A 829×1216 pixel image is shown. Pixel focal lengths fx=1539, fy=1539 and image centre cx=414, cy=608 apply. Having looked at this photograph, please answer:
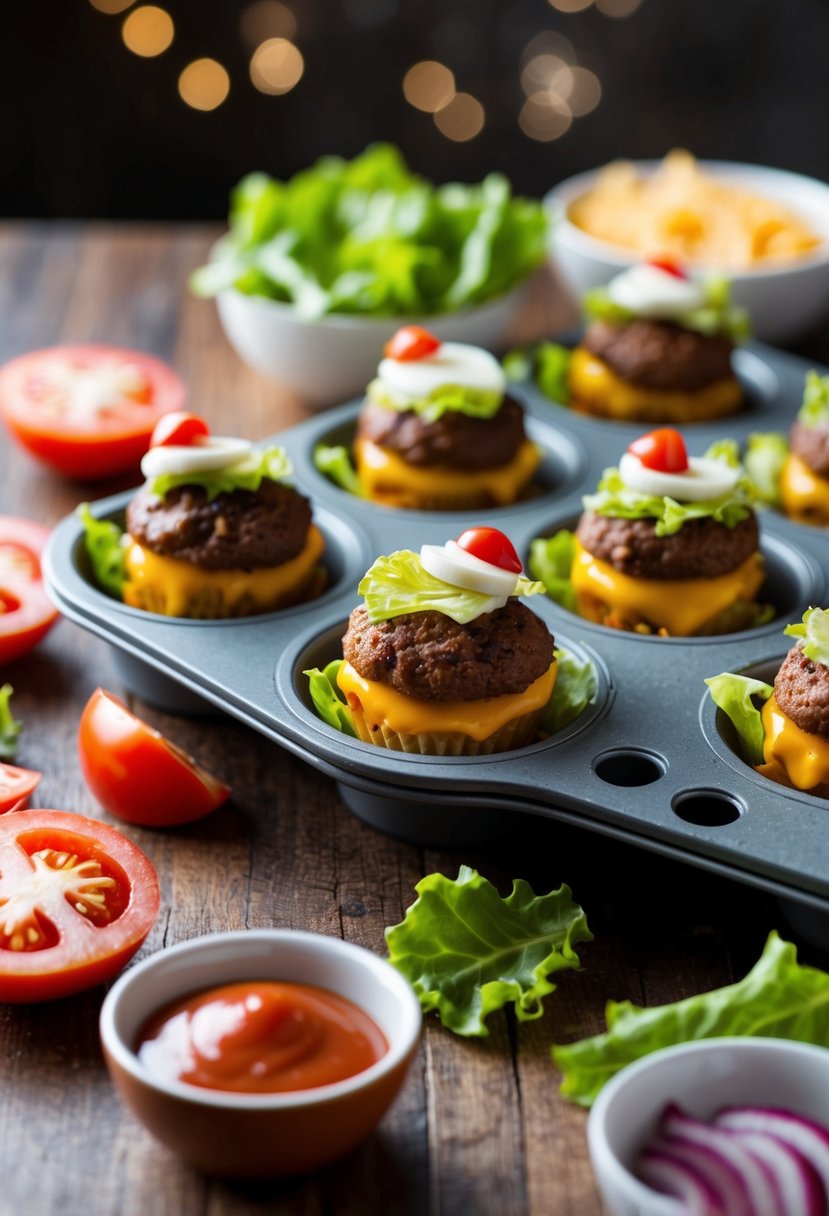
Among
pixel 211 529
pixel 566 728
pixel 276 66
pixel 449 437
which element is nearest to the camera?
pixel 566 728

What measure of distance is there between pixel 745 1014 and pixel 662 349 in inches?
111

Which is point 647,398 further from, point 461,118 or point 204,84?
point 204,84

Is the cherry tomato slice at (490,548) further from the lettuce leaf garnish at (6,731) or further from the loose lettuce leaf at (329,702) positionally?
the lettuce leaf garnish at (6,731)

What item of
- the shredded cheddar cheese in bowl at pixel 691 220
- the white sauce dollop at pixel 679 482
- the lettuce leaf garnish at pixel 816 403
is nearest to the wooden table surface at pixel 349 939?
the white sauce dollop at pixel 679 482

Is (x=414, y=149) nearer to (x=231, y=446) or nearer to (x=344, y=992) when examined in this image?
(x=231, y=446)

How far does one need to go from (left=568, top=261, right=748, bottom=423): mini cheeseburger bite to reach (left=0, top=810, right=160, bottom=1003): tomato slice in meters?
2.64

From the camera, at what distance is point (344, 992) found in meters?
2.84

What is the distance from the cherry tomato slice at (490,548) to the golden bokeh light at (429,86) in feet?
19.0

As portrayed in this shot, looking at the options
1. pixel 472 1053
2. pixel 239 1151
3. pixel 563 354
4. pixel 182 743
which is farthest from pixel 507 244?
pixel 239 1151

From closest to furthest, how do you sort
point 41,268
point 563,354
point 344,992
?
point 344,992 → point 563,354 → point 41,268

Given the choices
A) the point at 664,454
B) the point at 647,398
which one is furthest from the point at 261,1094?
the point at 647,398

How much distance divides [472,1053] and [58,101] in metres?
7.00

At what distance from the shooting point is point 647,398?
17.3 feet

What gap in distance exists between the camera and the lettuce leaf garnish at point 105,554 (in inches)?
171
